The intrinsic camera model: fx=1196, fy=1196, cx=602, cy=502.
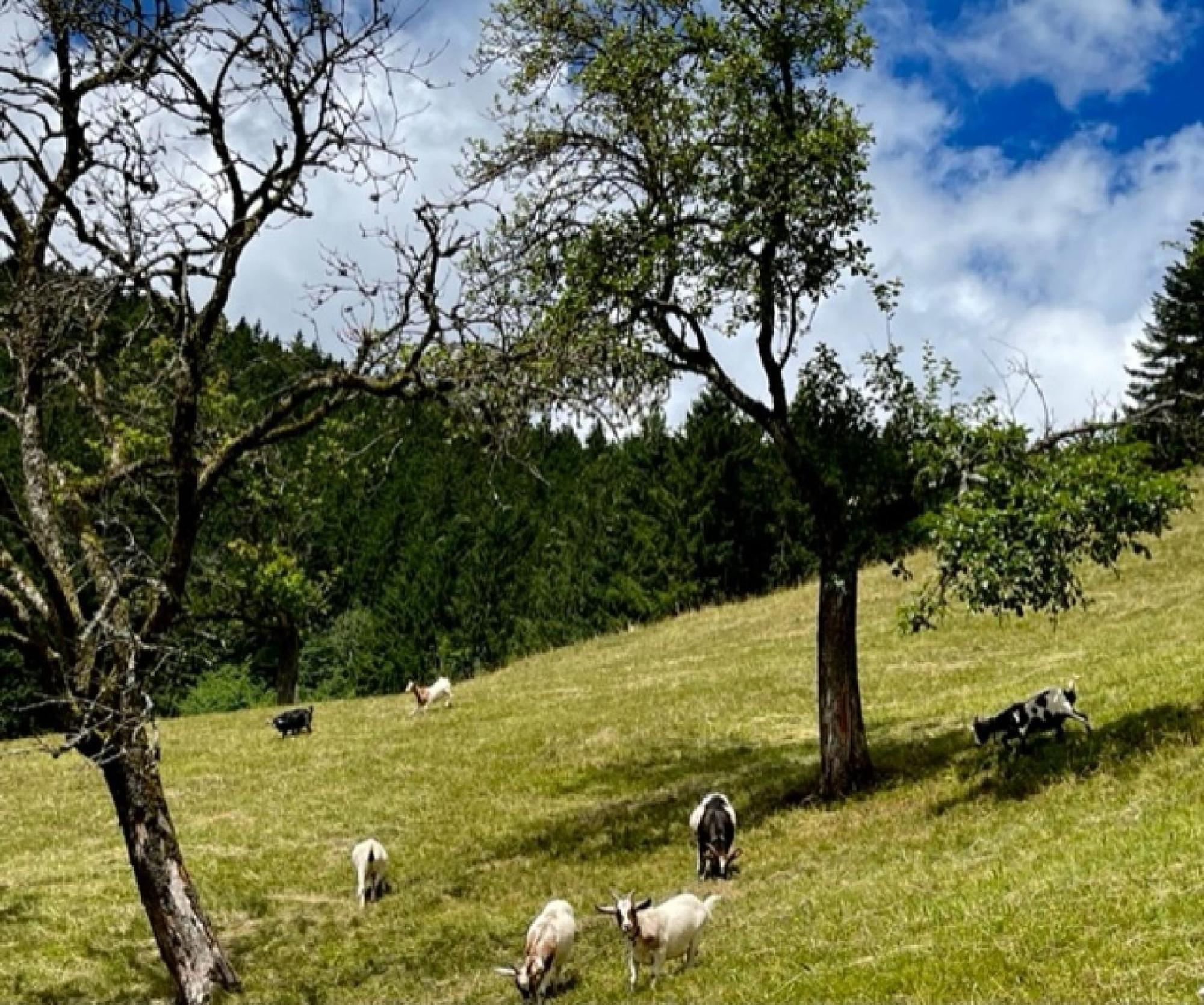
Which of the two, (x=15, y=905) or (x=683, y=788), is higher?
(x=15, y=905)

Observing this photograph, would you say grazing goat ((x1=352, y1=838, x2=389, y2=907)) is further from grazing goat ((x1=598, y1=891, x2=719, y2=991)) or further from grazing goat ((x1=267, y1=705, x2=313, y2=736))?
grazing goat ((x1=267, y1=705, x2=313, y2=736))

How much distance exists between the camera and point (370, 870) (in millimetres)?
19812

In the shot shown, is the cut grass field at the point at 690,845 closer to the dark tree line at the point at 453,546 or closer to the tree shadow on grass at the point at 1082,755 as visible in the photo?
the tree shadow on grass at the point at 1082,755

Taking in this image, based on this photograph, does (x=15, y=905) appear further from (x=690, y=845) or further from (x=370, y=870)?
(x=690, y=845)

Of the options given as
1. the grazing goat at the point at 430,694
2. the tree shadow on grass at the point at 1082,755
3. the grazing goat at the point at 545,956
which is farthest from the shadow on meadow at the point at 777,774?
the grazing goat at the point at 430,694

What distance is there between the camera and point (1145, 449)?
1789cm

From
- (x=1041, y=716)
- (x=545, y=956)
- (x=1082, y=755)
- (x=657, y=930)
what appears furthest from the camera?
(x=1041, y=716)

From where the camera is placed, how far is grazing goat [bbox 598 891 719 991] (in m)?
12.4

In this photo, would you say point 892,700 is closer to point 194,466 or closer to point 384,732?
point 384,732

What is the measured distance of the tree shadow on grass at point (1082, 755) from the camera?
704 inches

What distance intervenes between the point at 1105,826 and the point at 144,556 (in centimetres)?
1183

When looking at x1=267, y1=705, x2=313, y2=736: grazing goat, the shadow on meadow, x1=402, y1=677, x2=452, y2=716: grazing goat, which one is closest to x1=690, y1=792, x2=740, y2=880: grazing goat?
the shadow on meadow

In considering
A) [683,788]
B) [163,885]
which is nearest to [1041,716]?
[683,788]

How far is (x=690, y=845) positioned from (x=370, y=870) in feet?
17.6
